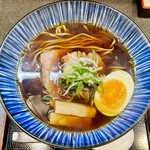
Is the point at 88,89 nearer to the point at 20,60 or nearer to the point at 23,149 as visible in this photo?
the point at 20,60

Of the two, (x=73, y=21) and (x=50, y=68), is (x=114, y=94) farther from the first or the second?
(x=73, y=21)

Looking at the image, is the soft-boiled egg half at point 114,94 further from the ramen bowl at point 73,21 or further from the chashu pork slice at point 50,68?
the chashu pork slice at point 50,68

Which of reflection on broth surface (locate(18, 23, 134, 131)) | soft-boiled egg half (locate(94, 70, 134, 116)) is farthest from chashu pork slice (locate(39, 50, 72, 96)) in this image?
soft-boiled egg half (locate(94, 70, 134, 116))

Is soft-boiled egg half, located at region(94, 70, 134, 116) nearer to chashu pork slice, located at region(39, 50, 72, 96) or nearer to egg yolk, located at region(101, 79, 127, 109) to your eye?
egg yolk, located at region(101, 79, 127, 109)

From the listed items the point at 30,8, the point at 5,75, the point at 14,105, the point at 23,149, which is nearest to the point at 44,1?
the point at 30,8

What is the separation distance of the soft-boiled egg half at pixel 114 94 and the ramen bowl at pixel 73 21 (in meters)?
0.05

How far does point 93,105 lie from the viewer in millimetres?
1591

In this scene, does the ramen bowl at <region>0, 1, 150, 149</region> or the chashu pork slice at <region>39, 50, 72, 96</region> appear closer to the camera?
the ramen bowl at <region>0, 1, 150, 149</region>

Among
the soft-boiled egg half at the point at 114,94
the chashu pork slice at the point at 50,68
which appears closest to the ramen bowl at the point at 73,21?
the soft-boiled egg half at the point at 114,94

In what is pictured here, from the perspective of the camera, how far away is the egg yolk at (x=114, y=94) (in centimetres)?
155

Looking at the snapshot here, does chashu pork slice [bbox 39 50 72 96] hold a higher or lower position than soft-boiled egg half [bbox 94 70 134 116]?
higher

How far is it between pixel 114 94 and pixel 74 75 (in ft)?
1.16

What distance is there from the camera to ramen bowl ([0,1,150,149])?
1.37 meters

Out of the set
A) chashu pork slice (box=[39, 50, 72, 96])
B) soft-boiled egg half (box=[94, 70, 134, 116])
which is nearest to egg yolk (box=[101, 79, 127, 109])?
soft-boiled egg half (box=[94, 70, 134, 116])
